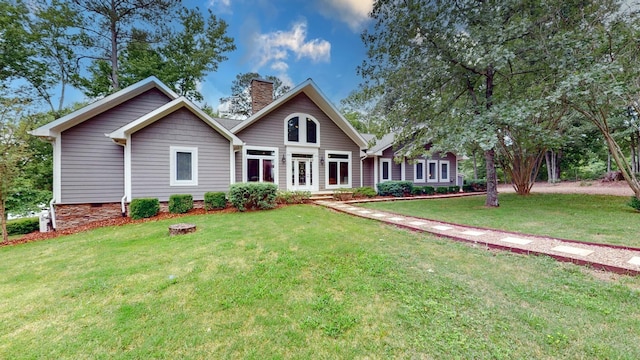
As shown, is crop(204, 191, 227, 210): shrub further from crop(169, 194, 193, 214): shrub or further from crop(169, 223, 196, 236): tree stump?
crop(169, 223, 196, 236): tree stump

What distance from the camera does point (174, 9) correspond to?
1647 centimetres

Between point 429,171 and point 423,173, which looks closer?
point 423,173

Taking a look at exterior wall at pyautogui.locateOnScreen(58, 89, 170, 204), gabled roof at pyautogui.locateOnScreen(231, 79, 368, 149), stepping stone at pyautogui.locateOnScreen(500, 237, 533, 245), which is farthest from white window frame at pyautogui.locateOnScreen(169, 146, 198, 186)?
stepping stone at pyautogui.locateOnScreen(500, 237, 533, 245)

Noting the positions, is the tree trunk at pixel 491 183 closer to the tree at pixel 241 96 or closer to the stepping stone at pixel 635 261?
the stepping stone at pixel 635 261

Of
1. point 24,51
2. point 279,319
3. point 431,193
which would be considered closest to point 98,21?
point 24,51

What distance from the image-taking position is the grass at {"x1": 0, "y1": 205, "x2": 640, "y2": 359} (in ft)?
7.34

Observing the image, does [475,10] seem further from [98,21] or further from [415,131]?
[98,21]

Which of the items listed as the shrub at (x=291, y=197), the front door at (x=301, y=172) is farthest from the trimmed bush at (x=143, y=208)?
the front door at (x=301, y=172)

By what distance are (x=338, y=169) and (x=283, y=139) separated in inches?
140

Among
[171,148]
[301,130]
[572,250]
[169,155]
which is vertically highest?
[301,130]

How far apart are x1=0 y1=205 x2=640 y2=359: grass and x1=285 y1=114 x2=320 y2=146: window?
8.75 m

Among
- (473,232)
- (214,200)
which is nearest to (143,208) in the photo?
(214,200)

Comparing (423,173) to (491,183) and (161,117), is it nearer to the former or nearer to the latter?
(491,183)

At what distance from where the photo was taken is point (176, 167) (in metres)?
9.62
